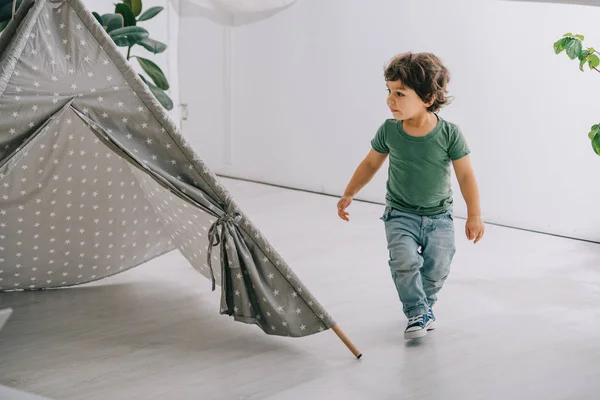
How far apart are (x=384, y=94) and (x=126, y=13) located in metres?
1.21

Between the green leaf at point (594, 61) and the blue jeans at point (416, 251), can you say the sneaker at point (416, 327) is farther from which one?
the green leaf at point (594, 61)

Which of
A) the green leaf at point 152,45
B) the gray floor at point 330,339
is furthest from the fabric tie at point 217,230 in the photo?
the green leaf at point 152,45

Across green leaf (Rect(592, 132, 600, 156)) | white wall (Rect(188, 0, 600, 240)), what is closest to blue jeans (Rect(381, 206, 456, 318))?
green leaf (Rect(592, 132, 600, 156))

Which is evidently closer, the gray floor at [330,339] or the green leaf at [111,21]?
the gray floor at [330,339]

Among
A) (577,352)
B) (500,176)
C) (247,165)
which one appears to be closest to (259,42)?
(247,165)

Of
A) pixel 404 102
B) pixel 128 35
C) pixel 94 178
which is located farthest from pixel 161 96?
pixel 404 102

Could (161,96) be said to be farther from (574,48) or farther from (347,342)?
(347,342)

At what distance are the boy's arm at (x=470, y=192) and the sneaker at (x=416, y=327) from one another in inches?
10.1

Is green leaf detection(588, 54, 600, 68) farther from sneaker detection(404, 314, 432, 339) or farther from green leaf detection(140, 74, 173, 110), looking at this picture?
green leaf detection(140, 74, 173, 110)

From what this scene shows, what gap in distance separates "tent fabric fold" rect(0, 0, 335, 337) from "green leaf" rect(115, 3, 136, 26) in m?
1.31

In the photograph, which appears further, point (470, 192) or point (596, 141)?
point (596, 141)

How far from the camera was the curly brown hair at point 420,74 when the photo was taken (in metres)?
2.27

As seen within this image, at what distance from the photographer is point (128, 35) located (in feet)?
11.7

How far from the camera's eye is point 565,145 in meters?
3.50
